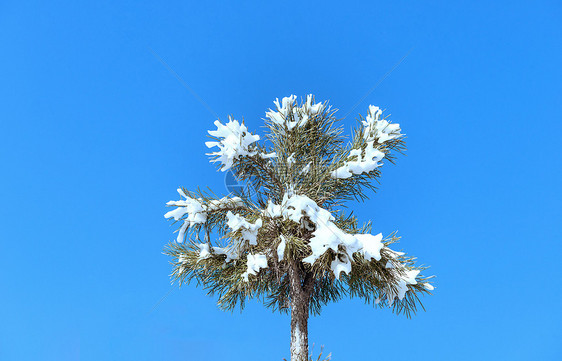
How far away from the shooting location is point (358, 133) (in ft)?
17.4

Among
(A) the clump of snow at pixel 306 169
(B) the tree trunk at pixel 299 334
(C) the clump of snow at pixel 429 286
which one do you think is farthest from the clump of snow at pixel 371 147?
(B) the tree trunk at pixel 299 334

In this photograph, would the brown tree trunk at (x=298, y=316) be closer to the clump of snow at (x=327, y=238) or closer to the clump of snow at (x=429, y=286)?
the clump of snow at (x=327, y=238)

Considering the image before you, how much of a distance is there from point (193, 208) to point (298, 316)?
1639mm

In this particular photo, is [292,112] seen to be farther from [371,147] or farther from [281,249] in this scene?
[281,249]

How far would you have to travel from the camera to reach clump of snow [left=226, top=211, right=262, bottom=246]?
449cm

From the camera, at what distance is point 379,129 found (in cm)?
518

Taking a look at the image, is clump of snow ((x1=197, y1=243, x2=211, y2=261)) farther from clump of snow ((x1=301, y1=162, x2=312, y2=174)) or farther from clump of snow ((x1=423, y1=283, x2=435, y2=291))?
clump of snow ((x1=423, y1=283, x2=435, y2=291))

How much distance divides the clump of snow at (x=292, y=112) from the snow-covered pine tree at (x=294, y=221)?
1cm

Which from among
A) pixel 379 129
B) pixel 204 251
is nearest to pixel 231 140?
pixel 204 251

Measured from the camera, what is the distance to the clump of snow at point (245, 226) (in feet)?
14.7

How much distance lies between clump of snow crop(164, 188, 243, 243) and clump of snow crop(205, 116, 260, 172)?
40cm

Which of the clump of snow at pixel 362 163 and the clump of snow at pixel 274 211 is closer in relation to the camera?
the clump of snow at pixel 274 211

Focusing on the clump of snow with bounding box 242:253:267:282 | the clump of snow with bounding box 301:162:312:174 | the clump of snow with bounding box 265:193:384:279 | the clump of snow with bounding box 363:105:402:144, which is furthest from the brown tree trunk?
the clump of snow with bounding box 363:105:402:144

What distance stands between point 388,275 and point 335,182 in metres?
1.19
